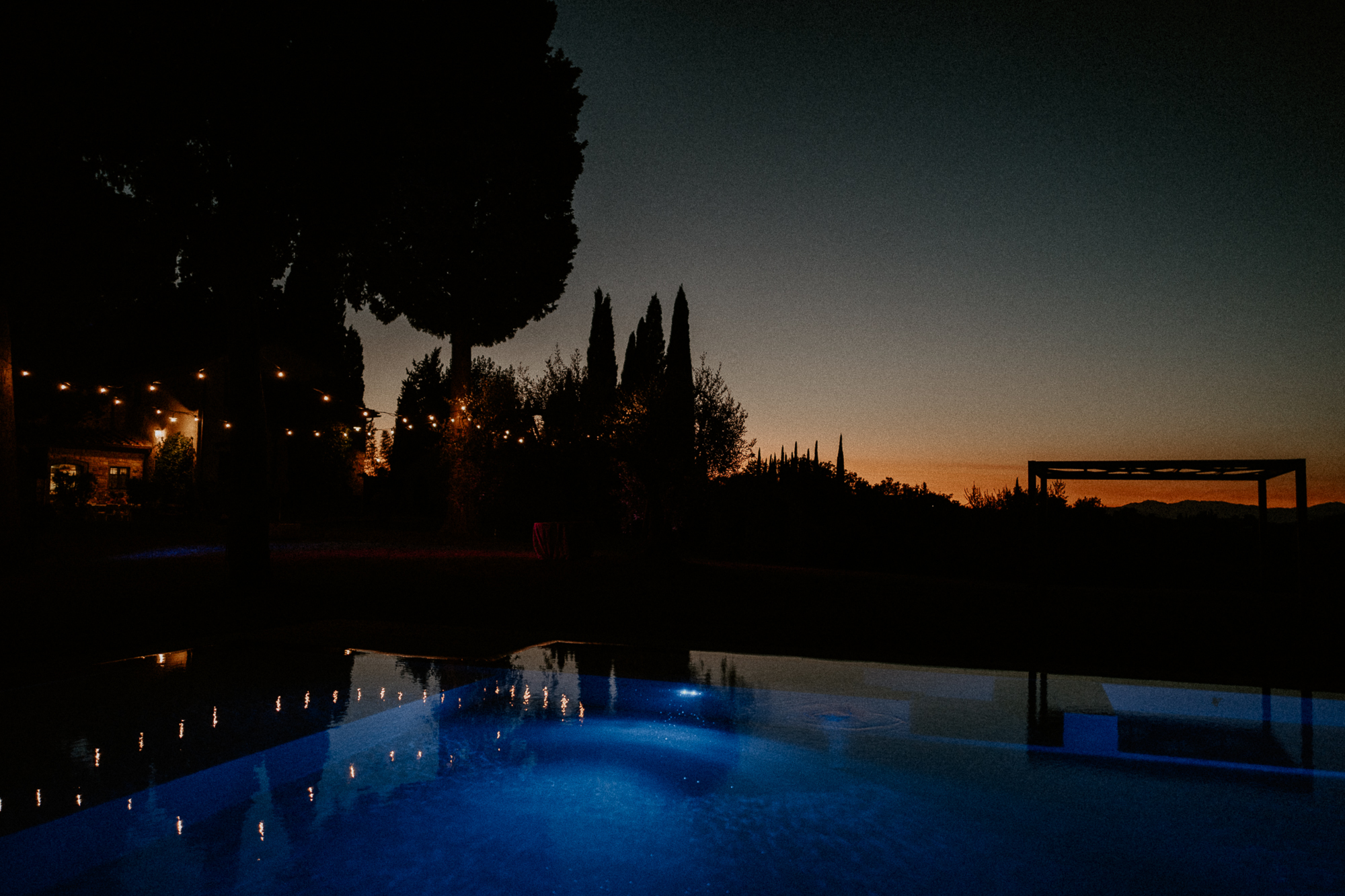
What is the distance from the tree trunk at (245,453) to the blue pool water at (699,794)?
534cm

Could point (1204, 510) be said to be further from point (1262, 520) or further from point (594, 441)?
point (594, 441)

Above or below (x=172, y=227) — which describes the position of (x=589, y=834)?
below

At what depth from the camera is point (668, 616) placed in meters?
8.46

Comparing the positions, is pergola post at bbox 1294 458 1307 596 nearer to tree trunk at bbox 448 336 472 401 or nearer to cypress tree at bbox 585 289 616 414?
tree trunk at bbox 448 336 472 401

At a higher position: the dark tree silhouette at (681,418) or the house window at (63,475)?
the dark tree silhouette at (681,418)

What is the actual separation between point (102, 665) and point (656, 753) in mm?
3989

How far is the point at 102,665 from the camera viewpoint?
17.0 ft

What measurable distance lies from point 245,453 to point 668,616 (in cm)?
569

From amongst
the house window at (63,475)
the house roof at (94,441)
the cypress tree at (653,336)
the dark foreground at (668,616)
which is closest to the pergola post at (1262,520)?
the dark foreground at (668,616)

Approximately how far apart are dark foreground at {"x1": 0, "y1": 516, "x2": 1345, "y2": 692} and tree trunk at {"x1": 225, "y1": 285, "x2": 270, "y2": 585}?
1.30 feet

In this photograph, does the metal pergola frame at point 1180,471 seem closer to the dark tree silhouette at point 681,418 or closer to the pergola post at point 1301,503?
the pergola post at point 1301,503

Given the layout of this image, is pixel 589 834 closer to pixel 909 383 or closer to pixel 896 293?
pixel 896 293

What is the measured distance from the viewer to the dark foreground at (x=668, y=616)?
6078 mm

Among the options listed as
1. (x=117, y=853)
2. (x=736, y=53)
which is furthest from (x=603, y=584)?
(x=117, y=853)
